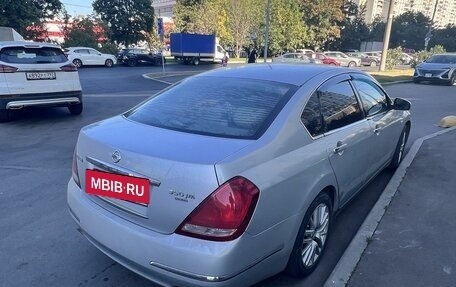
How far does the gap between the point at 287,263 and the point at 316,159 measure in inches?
29.9

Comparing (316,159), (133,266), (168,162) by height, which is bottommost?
(133,266)

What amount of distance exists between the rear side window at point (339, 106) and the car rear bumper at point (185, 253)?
99cm

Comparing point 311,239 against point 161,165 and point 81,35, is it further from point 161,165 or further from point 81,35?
point 81,35

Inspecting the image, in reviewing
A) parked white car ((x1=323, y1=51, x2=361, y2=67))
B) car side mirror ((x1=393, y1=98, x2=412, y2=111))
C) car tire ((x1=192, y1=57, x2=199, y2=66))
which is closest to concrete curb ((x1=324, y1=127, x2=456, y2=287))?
car side mirror ((x1=393, y1=98, x2=412, y2=111))

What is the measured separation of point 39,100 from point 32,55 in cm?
91

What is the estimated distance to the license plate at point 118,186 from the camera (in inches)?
83.9

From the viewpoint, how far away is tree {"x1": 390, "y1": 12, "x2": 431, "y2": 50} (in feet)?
250

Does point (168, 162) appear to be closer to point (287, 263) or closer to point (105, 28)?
point (287, 263)

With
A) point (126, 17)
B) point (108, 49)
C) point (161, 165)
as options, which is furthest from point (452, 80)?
point (126, 17)

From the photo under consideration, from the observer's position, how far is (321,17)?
1911 inches

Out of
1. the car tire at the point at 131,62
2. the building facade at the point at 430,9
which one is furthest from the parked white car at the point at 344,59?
the building facade at the point at 430,9

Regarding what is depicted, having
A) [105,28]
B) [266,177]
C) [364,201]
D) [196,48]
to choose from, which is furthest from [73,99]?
[105,28]

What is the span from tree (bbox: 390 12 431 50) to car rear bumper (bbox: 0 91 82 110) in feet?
261

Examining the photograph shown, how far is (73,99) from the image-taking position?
7852 mm
